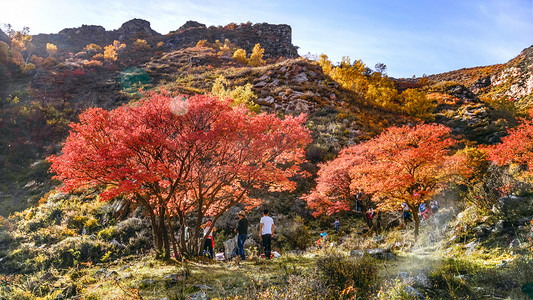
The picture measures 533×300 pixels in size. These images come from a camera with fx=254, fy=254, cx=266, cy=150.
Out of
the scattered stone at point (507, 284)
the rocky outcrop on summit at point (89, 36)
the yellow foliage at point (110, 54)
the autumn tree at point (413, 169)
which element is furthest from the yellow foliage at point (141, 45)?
the scattered stone at point (507, 284)

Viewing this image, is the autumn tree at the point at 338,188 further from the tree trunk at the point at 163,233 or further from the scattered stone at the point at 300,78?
the scattered stone at the point at 300,78

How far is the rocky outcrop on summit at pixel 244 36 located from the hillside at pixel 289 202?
28.6 m

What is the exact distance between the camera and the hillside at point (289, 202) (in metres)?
5.20

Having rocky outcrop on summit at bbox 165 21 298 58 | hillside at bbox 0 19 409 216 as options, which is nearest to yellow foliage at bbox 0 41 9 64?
hillside at bbox 0 19 409 216

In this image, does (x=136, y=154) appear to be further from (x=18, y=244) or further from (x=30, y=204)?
(x=30, y=204)

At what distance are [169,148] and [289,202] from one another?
11.5m

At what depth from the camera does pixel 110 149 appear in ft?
20.6

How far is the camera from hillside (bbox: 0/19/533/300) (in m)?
5.20

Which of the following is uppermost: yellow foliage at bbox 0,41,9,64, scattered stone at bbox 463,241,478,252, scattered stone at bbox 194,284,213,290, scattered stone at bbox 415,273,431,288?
yellow foliage at bbox 0,41,9,64

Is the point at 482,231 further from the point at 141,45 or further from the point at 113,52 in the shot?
the point at 141,45

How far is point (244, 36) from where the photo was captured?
74938 mm

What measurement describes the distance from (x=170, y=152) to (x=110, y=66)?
163 feet

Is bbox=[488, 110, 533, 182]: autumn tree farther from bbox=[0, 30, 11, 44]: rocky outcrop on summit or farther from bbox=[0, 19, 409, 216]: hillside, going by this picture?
bbox=[0, 30, 11, 44]: rocky outcrop on summit

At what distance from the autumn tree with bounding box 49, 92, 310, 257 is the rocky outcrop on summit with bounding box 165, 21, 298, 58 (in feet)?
206
